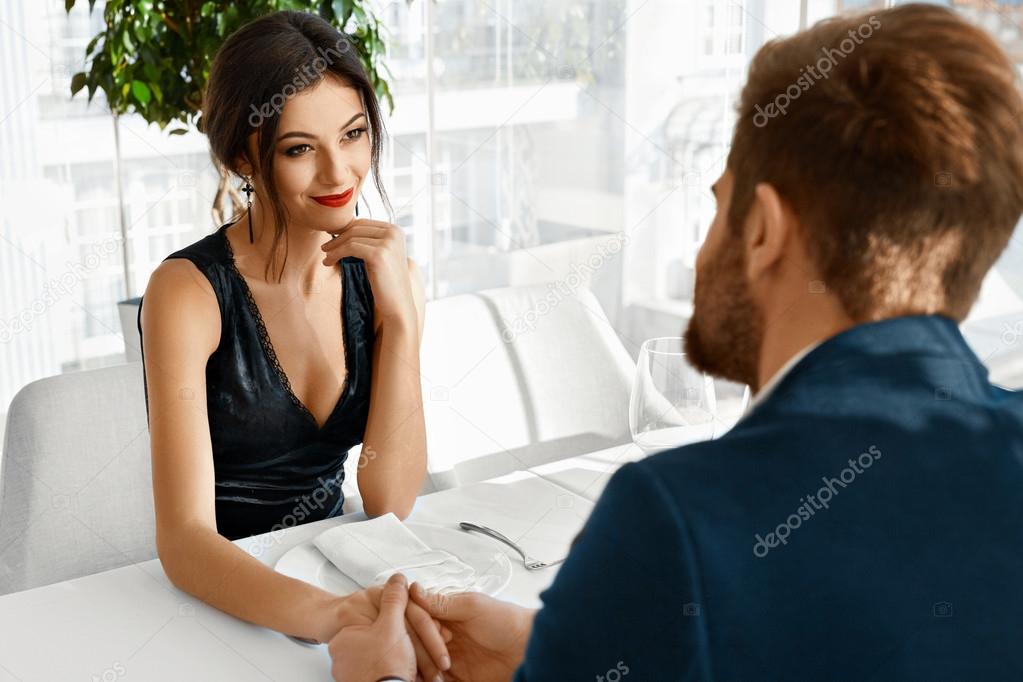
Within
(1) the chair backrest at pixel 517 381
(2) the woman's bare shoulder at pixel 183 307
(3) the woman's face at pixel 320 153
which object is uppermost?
(3) the woman's face at pixel 320 153

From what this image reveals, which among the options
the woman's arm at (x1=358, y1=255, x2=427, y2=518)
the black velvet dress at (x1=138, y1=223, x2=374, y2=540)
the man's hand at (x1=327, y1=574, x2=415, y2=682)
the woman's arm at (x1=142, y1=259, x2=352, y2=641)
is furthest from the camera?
the black velvet dress at (x1=138, y1=223, x2=374, y2=540)

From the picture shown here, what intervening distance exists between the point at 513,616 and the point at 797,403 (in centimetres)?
49

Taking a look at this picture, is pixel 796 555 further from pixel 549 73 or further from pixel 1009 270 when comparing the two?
pixel 549 73

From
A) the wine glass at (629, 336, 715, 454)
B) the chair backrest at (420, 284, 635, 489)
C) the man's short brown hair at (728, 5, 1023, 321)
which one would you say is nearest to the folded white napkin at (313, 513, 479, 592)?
the wine glass at (629, 336, 715, 454)

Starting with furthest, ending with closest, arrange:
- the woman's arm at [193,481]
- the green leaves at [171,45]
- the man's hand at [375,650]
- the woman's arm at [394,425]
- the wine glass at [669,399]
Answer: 1. the green leaves at [171,45]
2. the woman's arm at [394,425]
3. the wine glass at [669,399]
4. the woman's arm at [193,481]
5. the man's hand at [375,650]

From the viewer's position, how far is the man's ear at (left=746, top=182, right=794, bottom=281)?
2.25ft

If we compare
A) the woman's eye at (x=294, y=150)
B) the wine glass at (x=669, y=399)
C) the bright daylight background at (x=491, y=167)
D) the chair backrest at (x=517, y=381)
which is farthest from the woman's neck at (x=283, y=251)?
the bright daylight background at (x=491, y=167)

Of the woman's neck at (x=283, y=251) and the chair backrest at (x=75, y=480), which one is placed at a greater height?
the woman's neck at (x=283, y=251)

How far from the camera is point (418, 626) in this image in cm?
102

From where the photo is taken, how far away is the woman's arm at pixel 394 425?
140cm

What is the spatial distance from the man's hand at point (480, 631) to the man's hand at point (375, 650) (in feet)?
0.17

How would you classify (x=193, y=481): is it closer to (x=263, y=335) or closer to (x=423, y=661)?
(x=263, y=335)

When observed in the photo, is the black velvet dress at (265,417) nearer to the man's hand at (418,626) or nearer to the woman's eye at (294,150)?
the woman's eye at (294,150)

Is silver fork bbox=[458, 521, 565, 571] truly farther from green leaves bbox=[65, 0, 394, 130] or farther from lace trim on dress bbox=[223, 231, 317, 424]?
green leaves bbox=[65, 0, 394, 130]
